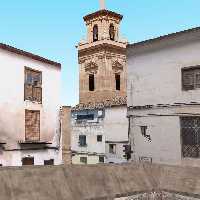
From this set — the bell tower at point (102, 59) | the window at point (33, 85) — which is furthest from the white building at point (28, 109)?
the bell tower at point (102, 59)

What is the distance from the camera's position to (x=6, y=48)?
1920 cm

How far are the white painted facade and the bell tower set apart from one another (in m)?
6.30

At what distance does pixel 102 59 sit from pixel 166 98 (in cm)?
2668

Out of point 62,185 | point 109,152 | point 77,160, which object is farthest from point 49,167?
point 77,160

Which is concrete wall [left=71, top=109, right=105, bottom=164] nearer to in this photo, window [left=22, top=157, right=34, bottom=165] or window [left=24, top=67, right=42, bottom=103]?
window [left=24, top=67, right=42, bottom=103]

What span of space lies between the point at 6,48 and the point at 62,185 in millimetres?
8775

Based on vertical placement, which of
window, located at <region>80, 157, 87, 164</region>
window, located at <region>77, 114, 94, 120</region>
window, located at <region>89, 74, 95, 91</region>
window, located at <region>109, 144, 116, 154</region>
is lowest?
window, located at <region>80, 157, 87, 164</region>

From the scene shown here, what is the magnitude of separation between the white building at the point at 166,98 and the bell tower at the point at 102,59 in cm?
2387

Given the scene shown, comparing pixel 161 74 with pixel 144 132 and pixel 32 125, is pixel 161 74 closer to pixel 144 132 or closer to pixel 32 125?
pixel 144 132

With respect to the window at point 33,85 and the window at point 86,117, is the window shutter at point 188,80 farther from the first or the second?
the window at point 86,117

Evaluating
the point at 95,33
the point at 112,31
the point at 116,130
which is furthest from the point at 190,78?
the point at 95,33

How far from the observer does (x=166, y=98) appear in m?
19.8

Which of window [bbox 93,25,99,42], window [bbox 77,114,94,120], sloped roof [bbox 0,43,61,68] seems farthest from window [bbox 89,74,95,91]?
sloped roof [bbox 0,43,61,68]

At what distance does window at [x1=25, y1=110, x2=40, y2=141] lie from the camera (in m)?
20.8
